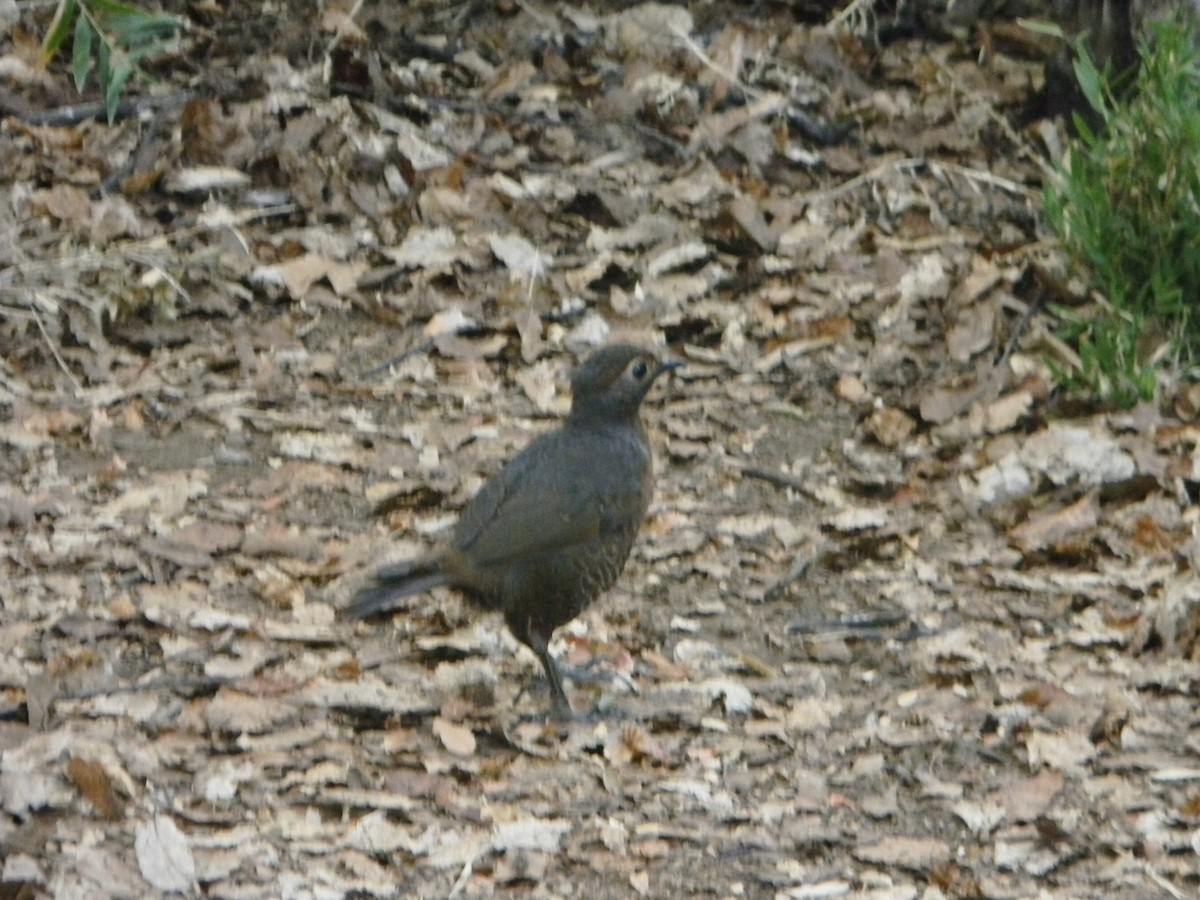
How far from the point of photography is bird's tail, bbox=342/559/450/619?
5.31m

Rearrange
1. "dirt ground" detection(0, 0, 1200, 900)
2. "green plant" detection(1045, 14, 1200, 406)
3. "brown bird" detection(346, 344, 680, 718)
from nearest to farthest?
1. "dirt ground" detection(0, 0, 1200, 900)
2. "brown bird" detection(346, 344, 680, 718)
3. "green plant" detection(1045, 14, 1200, 406)

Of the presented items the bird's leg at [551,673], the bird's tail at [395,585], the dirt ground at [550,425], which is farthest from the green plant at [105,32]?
the bird's leg at [551,673]

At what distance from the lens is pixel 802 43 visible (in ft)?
30.8

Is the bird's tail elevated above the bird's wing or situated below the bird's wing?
below

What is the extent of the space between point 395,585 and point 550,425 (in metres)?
1.91

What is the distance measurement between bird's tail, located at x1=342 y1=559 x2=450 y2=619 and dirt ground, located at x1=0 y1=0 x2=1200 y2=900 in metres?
0.22

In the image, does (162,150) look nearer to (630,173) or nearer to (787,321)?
(630,173)

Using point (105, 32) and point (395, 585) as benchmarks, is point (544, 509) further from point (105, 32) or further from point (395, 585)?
point (105, 32)

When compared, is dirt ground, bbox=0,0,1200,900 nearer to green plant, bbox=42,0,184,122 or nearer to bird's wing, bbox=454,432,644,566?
bird's wing, bbox=454,432,644,566

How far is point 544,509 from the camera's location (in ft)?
17.4

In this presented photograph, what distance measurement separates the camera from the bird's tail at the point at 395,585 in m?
5.31

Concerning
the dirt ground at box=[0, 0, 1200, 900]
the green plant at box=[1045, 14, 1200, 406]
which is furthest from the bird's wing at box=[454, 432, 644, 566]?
the green plant at box=[1045, 14, 1200, 406]

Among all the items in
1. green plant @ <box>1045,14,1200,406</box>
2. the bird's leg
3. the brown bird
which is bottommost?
the bird's leg

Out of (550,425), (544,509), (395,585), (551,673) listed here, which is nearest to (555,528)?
(544,509)
